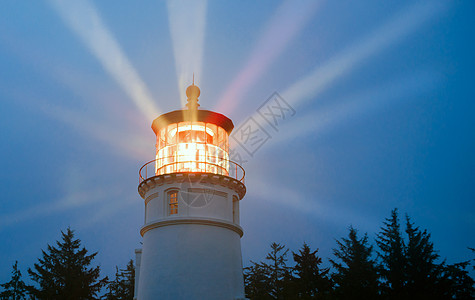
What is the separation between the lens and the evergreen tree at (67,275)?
36.4m

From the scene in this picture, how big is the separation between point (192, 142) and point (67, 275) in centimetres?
2461

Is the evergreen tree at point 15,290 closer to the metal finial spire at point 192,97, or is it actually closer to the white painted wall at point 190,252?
the white painted wall at point 190,252

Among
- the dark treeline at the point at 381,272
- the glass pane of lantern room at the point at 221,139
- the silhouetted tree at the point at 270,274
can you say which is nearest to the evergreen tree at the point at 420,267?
the dark treeline at the point at 381,272

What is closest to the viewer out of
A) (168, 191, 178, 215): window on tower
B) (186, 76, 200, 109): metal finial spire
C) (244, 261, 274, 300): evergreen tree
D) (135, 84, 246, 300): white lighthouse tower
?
(135, 84, 246, 300): white lighthouse tower

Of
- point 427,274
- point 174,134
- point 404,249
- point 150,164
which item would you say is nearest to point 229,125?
point 174,134

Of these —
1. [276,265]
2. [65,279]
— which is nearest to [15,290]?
[65,279]

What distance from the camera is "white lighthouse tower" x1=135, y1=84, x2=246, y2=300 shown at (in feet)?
59.2

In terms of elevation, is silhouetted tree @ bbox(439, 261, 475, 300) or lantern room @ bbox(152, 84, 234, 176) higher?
lantern room @ bbox(152, 84, 234, 176)

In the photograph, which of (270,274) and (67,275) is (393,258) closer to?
(270,274)

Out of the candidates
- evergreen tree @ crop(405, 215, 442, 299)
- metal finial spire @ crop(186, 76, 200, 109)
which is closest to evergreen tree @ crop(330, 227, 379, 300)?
evergreen tree @ crop(405, 215, 442, 299)

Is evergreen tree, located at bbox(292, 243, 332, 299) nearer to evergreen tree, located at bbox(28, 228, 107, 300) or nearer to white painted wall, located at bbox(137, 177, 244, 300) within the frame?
white painted wall, located at bbox(137, 177, 244, 300)

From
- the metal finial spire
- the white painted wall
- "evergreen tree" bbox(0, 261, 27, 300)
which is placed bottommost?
the white painted wall

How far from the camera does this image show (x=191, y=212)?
18.8m

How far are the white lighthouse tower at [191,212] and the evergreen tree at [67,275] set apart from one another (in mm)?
20401
